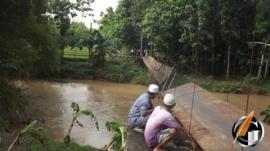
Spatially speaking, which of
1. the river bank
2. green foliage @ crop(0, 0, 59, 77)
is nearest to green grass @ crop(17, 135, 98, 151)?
green foliage @ crop(0, 0, 59, 77)

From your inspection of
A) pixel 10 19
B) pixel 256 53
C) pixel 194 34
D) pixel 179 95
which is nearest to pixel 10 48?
pixel 10 19

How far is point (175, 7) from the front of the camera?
31.8 m

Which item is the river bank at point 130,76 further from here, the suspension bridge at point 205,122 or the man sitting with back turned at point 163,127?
the man sitting with back turned at point 163,127

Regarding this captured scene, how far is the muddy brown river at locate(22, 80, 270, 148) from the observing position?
12.0 meters

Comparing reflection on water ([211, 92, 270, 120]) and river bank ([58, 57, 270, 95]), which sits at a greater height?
river bank ([58, 57, 270, 95])

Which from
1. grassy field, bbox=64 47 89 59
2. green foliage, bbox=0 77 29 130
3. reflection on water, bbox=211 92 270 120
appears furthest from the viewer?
grassy field, bbox=64 47 89 59

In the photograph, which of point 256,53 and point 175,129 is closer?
point 175,129

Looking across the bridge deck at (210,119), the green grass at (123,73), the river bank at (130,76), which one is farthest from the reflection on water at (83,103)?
the bridge deck at (210,119)

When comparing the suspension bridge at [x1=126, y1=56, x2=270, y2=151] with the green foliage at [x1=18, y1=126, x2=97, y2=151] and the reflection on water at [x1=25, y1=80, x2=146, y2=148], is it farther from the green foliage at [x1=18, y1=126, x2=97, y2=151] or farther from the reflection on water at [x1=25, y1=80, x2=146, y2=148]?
the reflection on water at [x1=25, y1=80, x2=146, y2=148]

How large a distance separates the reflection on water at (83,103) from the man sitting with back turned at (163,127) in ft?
7.69

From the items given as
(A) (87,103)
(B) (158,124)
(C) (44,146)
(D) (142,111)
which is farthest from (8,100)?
(A) (87,103)

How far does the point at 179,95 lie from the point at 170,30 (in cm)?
1858

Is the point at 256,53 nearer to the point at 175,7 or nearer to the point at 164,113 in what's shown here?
the point at 175,7

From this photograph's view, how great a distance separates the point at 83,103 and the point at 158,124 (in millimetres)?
10289
